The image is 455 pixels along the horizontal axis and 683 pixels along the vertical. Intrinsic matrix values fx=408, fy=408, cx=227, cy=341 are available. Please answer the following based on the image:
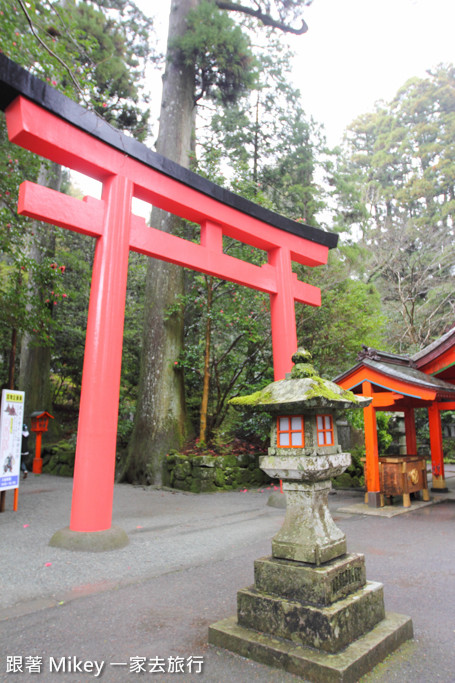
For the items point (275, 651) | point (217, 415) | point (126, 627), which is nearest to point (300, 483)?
point (275, 651)

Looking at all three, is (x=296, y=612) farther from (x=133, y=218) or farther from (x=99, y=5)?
(x=99, y=5)

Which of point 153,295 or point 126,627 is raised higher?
point 153,295

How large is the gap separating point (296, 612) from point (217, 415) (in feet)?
25.5

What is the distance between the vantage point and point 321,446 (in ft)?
9.49

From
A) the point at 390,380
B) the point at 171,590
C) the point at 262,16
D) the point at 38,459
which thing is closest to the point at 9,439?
the point at 171,590

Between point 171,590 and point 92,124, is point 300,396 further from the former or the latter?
point 92,124

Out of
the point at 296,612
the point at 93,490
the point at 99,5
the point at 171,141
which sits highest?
the point at 99,5

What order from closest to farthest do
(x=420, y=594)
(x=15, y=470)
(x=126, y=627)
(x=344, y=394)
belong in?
(x=126, y=627) < (x=344, y=394) < (x=420, y=594) < (x=15, y=470)

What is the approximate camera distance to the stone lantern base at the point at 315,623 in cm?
228

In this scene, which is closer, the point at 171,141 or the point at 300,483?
the point at 300,483

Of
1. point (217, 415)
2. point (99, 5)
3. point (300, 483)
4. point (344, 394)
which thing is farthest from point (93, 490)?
point (99, 5)

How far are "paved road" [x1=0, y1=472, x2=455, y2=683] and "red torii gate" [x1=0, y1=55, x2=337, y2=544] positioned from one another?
0.89 metres

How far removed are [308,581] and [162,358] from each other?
296 inches


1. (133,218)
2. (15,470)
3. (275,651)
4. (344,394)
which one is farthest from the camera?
(15,470)
